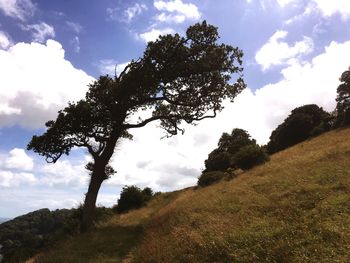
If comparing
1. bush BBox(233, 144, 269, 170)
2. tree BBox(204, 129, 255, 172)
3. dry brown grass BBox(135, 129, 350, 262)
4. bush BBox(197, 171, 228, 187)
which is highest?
tree BBox(204, 129, 255, 172)

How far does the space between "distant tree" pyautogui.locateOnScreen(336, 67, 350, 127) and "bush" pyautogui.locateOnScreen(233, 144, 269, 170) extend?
19.1 meters

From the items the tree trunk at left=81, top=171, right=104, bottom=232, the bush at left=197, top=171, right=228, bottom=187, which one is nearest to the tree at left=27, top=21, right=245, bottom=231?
the tree trunk at left=81, top=171, right=104, bottom=232

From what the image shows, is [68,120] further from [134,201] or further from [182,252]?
[182,252]

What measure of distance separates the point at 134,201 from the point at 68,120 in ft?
48.6

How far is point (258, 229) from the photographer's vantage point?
1400cm

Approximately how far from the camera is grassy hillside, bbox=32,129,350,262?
11.8 m

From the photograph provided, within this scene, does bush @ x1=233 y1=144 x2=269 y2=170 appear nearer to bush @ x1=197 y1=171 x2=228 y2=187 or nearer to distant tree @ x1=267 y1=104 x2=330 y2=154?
bush @ x1=197 y1=171 x2=228 y2=187

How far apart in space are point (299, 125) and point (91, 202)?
38519 millimetres

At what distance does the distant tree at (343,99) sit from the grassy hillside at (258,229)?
94.0ft

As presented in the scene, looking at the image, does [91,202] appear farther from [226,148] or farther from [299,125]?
[299,125]

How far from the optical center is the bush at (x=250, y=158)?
3766 cm

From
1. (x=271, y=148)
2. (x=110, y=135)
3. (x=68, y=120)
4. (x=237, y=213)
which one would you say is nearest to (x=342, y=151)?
(x=237, y=213)

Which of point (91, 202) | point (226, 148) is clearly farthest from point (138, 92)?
point (226, 148)

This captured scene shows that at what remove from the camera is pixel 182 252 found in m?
14.1
